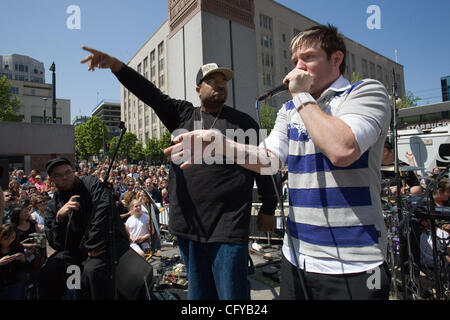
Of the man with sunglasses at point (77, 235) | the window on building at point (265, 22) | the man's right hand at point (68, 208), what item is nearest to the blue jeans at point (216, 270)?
the man with sunglasses at point (77, 235)

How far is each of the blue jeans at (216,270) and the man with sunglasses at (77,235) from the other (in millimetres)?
1593

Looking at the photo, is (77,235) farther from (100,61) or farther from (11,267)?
(100,61)

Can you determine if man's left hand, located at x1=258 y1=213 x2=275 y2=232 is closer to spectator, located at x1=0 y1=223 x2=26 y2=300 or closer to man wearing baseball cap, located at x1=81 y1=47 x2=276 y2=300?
man wearing baseball cap, located at x1=81 y1=47 x2=276 y2=300

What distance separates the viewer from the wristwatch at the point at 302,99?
45.4 inches

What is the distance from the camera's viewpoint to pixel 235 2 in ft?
86.2

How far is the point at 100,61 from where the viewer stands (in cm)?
182

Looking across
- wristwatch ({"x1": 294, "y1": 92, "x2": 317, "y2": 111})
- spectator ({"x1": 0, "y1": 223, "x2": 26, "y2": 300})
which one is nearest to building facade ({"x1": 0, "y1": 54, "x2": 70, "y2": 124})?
spectator ({"x1": 0, "y1": 223, "x2": 26, "y2": 300})

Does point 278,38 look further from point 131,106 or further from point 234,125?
point 234,125

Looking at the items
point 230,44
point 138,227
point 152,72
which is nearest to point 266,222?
point 138,227

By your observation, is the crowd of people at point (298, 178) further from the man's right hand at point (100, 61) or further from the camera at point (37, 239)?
the camera at point (37, 239)

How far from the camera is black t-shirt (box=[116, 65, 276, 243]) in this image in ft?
5.40

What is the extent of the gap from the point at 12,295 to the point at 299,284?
3.71 m

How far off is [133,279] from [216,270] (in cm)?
144
